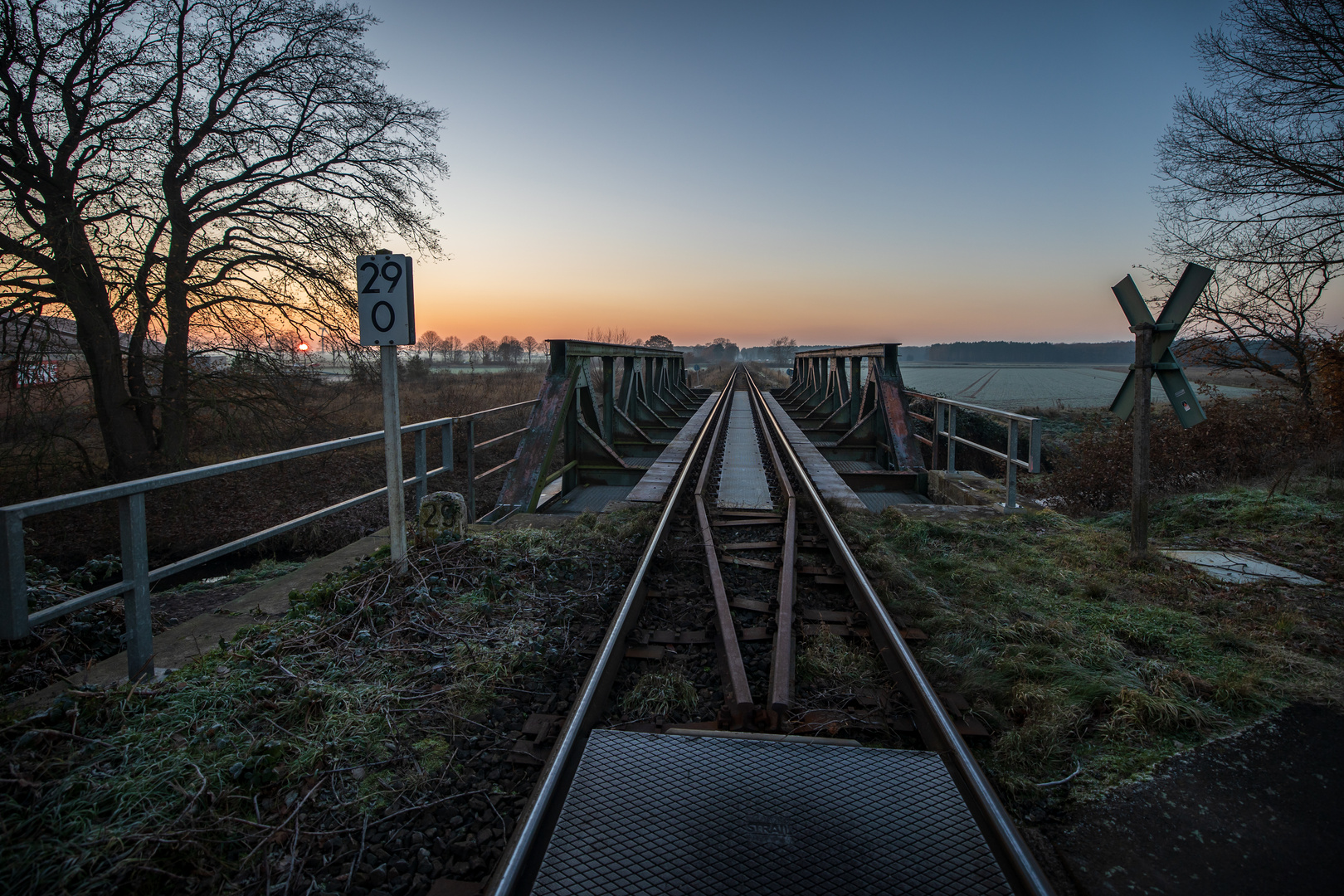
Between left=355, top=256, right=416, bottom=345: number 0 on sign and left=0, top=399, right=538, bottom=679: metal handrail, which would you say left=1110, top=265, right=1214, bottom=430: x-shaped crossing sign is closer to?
left=355, top=256, right=416, bottom=345: number 0 on sign

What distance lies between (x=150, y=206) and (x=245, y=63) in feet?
12.0

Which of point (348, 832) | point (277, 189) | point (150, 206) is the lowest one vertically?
point (348, 832)

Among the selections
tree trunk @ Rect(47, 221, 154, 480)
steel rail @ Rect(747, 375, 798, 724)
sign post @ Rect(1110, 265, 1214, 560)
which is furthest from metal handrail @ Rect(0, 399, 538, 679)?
tree trunk @ Rect(47, 221, 154, 480)

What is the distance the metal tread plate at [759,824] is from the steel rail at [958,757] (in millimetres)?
47

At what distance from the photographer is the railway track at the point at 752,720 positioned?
2.05 m

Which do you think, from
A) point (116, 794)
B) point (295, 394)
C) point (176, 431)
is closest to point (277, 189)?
point (295, 394)

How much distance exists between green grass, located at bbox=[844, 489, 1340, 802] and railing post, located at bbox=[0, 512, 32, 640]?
388 cm

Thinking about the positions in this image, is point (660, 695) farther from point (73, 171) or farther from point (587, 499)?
point (73, 171)

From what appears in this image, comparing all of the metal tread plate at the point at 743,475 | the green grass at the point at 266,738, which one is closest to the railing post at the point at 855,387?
the metal tread plate at the point at 743,475

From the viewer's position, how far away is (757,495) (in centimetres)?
755

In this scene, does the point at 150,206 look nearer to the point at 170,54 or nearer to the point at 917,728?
the point at 170,54

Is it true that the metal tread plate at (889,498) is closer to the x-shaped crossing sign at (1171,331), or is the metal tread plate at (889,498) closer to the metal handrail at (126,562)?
the x-shaped crossing sign at (1171,331)

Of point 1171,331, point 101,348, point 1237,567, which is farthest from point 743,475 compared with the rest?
point 101,348

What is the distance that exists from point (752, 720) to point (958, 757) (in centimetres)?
84
